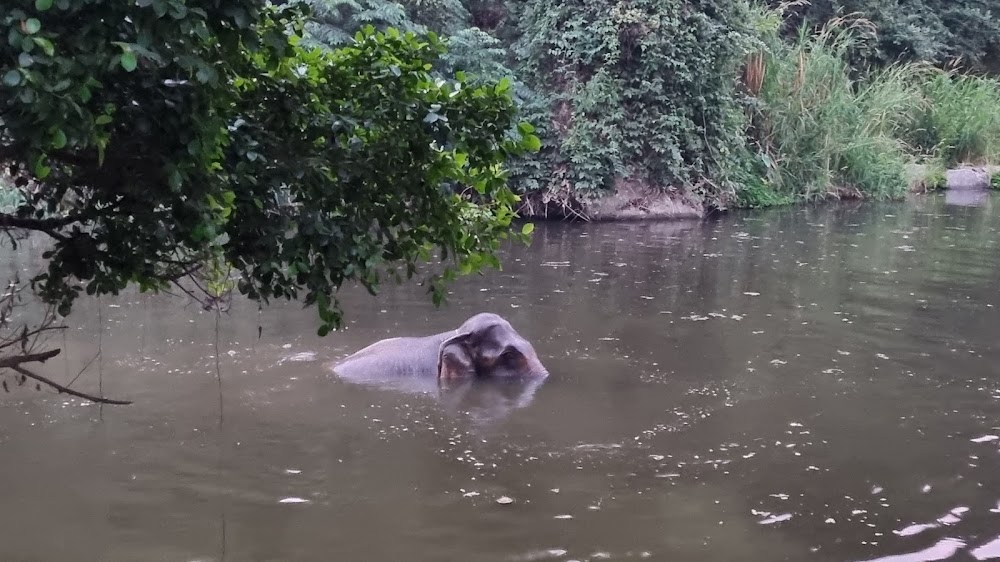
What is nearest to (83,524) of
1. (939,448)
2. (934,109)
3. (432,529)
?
(432,529)

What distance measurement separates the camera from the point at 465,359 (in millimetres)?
7621

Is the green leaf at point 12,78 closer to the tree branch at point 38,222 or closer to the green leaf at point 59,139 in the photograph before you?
the green leaf at point 59,139

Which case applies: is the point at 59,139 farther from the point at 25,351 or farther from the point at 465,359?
the point at 465,359

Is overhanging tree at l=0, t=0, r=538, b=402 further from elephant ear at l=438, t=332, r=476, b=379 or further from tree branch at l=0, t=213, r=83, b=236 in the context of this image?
elephant ear at l=438, t=332, r=476, b=379

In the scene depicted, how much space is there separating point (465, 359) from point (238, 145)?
4.53 metres

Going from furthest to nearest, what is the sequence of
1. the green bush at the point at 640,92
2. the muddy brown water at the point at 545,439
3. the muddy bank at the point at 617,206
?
the muddy bank at the point at 617,206
the green bush at the point at 640,92
the muddy brown water at the point at 545,439

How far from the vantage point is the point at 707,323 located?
9.48 meters

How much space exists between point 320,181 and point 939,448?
429 centimetres

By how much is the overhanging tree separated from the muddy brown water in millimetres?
1617

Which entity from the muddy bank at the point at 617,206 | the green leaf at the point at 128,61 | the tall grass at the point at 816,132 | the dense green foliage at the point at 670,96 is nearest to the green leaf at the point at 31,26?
the green leaf at the point at 128,61

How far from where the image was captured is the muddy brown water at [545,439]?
16.1 feet

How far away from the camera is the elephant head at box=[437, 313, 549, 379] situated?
754cm

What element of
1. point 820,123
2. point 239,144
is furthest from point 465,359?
point 820,123

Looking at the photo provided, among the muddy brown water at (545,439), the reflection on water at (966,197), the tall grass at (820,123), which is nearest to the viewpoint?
the muddy brown water at (545,439)
